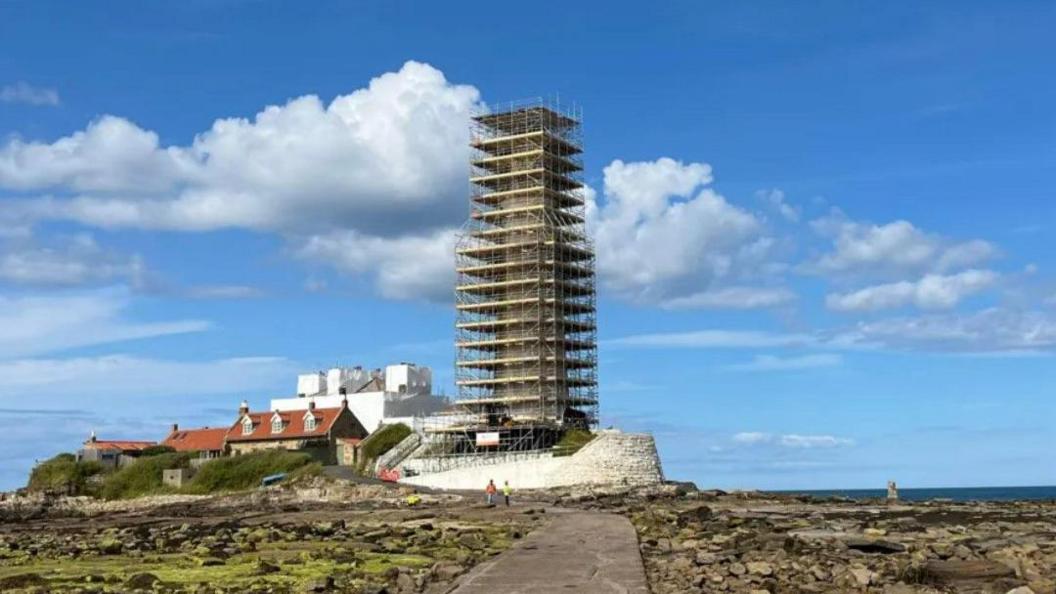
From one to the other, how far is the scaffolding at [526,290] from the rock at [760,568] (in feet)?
229

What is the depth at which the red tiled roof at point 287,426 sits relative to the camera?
9619 cm

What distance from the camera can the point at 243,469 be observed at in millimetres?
88438

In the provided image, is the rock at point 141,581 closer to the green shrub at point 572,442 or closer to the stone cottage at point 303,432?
the green shrub at point 572,442

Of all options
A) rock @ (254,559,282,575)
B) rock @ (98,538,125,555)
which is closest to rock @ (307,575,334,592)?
rock @ (254,559,282,575)

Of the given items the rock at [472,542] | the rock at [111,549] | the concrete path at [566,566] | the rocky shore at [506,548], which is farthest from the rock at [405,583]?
the rock at [111,549]

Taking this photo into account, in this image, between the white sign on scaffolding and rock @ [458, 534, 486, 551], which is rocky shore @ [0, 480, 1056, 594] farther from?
the white sign on scaffolding

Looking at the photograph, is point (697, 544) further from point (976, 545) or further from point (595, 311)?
point (595, 311)

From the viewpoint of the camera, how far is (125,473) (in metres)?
94.3

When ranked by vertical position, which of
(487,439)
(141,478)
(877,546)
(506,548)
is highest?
(487,439)

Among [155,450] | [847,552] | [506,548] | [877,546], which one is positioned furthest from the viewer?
[155,450]

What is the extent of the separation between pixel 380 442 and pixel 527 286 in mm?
18267

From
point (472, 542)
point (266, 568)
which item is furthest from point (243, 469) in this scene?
point (266, 568)

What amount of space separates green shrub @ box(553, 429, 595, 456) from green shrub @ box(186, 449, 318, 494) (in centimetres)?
1954

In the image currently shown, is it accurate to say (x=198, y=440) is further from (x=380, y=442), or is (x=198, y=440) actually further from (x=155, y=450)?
(x=380, y=442)
